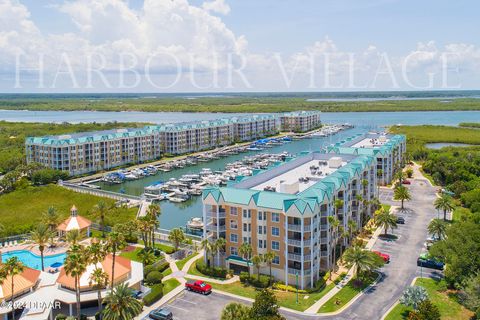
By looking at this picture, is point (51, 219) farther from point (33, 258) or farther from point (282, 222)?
point (282, 222)

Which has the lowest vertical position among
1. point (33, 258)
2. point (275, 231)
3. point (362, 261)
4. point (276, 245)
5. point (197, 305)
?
point (197, 305)

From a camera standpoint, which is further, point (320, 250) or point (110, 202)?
point (110, 202)

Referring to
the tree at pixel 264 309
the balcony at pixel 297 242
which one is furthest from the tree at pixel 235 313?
the balcony at pixel 297 242

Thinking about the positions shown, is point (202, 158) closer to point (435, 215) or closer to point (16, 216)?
point (16, 216)

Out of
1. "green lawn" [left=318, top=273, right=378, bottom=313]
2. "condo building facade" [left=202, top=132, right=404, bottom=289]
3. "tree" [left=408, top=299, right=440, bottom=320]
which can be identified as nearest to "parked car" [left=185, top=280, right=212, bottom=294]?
"condo building facade" [left=202, top=132, right=404, bottom=289]

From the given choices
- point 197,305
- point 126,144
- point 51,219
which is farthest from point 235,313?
point 126,144

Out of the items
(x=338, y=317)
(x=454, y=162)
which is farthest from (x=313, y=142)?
(x=338, y=317)

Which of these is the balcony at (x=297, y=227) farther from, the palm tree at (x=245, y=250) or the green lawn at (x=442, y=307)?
the green lawn at (x=442, y=307)
